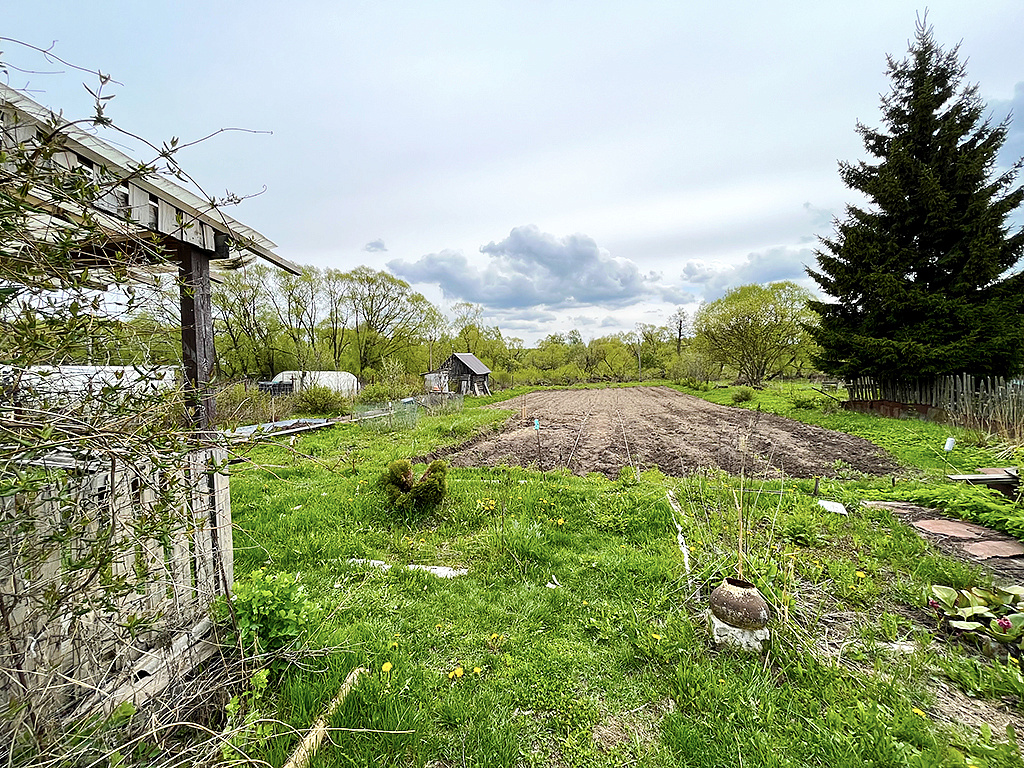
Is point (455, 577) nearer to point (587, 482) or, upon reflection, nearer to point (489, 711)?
point (489, 711)

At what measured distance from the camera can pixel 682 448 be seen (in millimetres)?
9000

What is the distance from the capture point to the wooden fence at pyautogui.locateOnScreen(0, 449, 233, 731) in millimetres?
1368

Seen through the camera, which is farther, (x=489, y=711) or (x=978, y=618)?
(x=978, y=618)

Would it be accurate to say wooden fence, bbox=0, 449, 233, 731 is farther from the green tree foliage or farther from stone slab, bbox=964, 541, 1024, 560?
the green tree foliage

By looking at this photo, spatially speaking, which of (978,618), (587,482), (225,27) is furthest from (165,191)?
(978,618)

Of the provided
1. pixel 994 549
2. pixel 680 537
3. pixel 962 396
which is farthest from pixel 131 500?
pixel 962 396

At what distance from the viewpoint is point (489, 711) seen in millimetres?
2312

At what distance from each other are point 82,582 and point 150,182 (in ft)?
7.19

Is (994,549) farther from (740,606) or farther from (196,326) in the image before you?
(196,326)

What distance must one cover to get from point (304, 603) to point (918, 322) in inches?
657

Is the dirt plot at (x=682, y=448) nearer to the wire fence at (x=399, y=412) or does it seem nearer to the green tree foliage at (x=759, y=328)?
the wire fence at (x=399, y=412)

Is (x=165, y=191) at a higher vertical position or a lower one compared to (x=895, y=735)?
higher

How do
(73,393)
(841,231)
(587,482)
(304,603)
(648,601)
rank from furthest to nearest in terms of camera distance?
1. (841,231)
2. (587,482)
3. (648,601)
4. (304,603)
5. (73,393)

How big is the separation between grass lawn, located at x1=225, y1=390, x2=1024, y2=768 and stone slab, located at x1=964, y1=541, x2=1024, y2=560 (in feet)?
1.24
